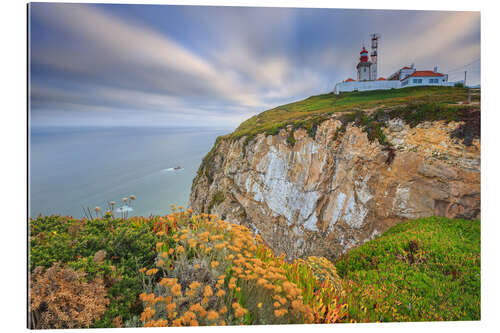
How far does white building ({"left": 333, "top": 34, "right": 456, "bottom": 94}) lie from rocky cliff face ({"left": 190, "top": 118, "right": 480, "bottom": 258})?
98 cm

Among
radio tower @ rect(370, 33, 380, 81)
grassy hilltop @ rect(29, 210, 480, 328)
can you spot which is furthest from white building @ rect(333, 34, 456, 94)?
grassy hilltop @ rect(29, 210, 480, 328)

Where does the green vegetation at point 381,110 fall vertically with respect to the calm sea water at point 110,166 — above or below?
above

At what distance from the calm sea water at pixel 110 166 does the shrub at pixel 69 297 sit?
130cm

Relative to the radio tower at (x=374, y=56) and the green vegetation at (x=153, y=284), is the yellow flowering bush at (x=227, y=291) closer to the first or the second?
the green vegetation at (x=153, y=284)

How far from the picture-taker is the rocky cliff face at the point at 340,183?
416 cm

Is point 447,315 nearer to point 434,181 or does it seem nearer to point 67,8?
point 434,181

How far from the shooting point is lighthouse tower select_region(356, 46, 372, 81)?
371 centimetres

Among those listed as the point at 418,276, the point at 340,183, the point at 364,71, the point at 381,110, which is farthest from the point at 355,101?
the point at 418,276

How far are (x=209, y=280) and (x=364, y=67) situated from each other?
15.0ft

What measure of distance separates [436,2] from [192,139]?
4795 millimetres

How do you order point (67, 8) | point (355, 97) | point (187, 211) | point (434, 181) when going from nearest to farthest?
1. point (187, 211)
2. point (67, 8)
3. point (434, 181)
4. point (355, 97)

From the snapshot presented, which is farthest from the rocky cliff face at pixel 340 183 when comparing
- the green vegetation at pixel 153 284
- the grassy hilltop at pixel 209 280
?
the green vegetation at pixel 153 284

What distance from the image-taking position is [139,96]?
375 centimetres
